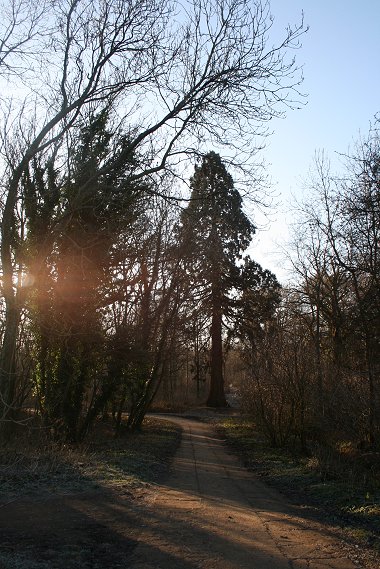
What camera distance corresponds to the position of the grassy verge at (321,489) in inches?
359

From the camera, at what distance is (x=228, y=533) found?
7871 millimetres

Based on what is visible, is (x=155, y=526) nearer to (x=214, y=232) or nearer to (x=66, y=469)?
(x=66, y=469)

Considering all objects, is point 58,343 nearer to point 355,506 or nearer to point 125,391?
point 125,391

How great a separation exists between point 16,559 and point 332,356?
17.7 metres

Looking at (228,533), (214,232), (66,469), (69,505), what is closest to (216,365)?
(214,232)

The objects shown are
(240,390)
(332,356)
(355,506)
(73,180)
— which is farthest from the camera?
(240,390)

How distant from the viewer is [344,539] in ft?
26.5

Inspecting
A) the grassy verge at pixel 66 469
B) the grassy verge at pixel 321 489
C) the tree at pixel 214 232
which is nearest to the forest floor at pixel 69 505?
the grassy verge at pixel 66 469

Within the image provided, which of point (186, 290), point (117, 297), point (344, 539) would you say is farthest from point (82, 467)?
point (186, 290)

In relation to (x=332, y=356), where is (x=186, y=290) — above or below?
above

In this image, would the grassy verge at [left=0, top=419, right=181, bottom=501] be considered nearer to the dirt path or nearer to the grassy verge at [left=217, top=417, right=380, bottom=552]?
the dirt path

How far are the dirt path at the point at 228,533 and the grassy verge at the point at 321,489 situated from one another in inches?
19.2

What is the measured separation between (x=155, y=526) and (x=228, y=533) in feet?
3.32

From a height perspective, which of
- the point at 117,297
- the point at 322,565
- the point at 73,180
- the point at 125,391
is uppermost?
the point at 73,180
